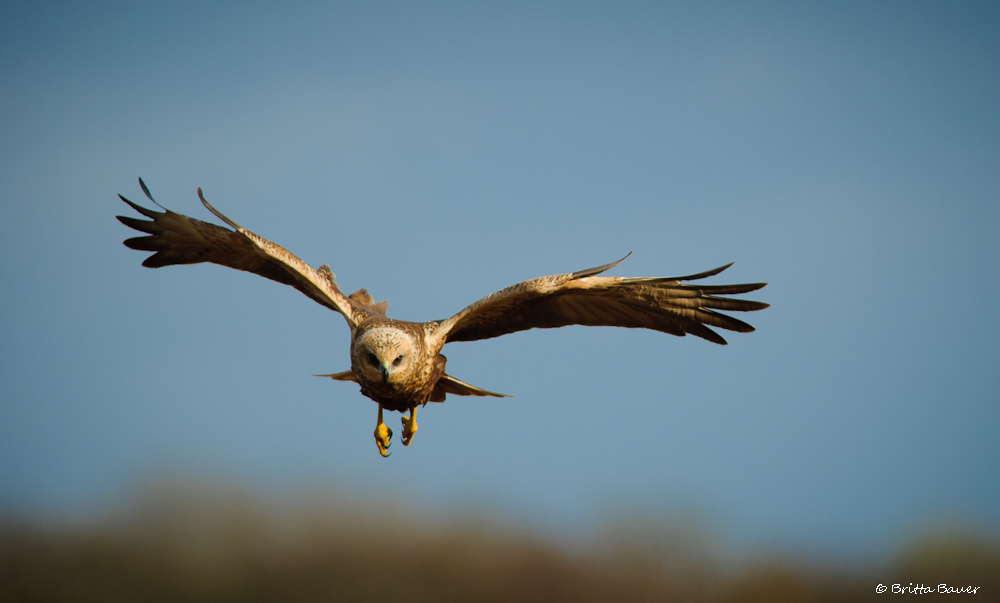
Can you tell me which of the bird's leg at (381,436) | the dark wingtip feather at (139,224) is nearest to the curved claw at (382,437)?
the bird's leg at (381,436)

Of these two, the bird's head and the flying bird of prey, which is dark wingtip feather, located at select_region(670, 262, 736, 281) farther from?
the bird's head

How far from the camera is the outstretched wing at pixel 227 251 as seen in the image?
25.3ft

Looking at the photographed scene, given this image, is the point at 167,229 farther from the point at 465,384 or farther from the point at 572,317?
the point at 572,317

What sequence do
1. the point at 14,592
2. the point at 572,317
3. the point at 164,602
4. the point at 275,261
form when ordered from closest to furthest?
the point at 275,261 → the point at 572,317 → the point at 14,592 → the point at 164,602

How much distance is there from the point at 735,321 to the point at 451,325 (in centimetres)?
251

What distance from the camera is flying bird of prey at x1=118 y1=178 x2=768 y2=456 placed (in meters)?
7.26

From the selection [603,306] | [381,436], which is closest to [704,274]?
[603,306]

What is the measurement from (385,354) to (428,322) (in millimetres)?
920

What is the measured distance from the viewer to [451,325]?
7.85 metres

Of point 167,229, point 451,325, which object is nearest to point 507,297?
point 451,325

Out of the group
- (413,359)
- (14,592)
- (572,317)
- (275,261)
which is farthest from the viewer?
(14,592)

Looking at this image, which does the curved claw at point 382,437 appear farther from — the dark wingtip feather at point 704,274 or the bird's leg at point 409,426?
the dark wingtip feather at point 704,274

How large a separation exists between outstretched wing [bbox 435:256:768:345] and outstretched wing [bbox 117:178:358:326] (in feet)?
3.81

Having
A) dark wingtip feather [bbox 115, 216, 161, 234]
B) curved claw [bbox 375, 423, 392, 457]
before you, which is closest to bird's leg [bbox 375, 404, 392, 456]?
curved claw [bbox 375, 423, 392, 457]
